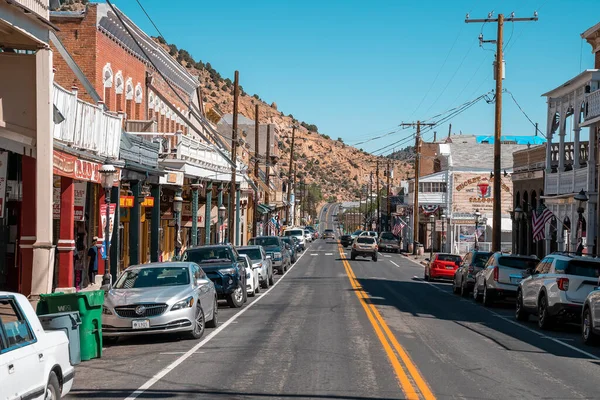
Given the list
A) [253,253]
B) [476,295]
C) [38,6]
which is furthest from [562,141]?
[38,6]

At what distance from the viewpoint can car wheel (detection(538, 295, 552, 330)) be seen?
21.2 m

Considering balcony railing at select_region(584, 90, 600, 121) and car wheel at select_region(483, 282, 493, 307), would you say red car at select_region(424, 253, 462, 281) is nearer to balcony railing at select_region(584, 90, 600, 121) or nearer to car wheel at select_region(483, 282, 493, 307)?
balcony railing at select_region(584, 90, 600, 121)

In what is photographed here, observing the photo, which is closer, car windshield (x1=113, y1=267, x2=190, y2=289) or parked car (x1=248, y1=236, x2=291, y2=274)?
car windshield (x1=113, y1=267, x2=190, y2=289)

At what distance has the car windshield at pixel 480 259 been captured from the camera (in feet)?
105

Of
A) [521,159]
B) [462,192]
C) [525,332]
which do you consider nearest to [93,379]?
[525,332]

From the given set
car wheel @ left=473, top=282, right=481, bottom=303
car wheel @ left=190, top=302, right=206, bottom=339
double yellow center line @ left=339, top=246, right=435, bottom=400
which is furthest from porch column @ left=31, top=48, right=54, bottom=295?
car wheel @ left=473, top=282, right=481, bottom=303

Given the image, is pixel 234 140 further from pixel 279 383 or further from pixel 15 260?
pixel 279 383

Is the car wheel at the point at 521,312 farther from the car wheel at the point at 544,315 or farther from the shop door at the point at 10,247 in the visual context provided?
the shop door at the point at 10,247

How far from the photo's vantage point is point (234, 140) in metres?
45.8

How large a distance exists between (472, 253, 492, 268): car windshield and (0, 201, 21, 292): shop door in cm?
1571

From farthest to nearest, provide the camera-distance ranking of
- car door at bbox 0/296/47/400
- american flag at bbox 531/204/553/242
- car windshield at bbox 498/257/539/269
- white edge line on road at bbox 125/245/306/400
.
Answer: american flag at bbox 531/204/553/242 → car windshield at bbox 498/257/539/269 → white edge line on road at bbox 125/245/306/400 → car door at bbox 0/296/47/400

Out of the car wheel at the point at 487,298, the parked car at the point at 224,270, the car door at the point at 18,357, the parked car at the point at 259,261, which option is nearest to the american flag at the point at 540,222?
the car wheel at the point at 487,298

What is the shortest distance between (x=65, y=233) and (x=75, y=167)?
6.06 ft

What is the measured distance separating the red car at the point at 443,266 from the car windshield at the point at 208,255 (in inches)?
753
